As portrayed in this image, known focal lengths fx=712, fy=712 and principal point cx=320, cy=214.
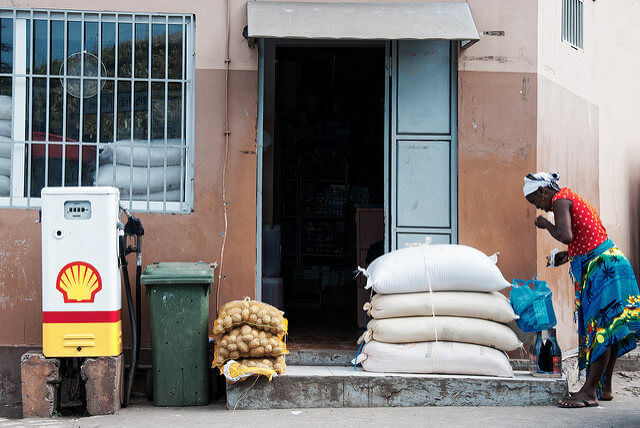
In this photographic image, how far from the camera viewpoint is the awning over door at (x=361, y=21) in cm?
592

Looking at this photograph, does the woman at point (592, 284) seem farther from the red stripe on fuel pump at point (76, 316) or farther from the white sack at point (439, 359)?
the red stripe on fuel pump at point (76, 316)

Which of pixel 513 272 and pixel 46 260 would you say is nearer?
pixel 46 260

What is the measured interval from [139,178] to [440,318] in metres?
2.94

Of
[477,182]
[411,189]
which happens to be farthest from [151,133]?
[477,182]

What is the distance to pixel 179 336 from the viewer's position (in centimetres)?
566

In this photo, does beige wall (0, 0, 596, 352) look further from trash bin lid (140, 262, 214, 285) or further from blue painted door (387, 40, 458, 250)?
trash bin lid (140, 262, 214, 285)

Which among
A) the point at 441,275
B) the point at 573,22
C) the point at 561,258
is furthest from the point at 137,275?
the point at 573,22

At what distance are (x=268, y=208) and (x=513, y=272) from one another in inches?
124

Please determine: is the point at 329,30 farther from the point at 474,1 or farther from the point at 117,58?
the point at 117,58

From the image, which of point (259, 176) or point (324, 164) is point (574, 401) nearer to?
point (259, 176)

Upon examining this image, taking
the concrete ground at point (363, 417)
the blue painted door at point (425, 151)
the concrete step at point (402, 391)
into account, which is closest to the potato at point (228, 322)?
the concrete step at point (402, 391)

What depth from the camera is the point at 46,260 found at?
5.41 meters

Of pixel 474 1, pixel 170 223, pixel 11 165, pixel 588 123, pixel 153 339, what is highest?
pixel 474 1

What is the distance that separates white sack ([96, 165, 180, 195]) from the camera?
6.42 m
